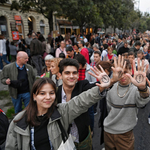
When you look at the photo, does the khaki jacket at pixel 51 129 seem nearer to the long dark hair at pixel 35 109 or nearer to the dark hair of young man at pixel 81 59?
the long dark hair at pixel 35 109

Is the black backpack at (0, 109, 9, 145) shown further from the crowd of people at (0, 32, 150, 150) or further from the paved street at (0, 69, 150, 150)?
the paved street at (0, 69, 150, 150)

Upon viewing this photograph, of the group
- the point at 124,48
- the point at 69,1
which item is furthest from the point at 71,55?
the point at 69,1

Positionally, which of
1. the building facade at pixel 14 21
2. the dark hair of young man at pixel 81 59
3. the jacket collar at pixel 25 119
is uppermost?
the building facade at pixel 14 21

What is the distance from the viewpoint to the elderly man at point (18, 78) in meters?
3.43

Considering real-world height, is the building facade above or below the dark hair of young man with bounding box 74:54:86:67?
above

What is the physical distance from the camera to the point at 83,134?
77.8 inches

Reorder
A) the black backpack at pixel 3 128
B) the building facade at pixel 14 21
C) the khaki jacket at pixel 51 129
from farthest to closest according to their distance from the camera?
1. the building facade at pixel 14 21
2. the black backpack at pixel 3 128
3. the khaki jacket at pixel 51 129

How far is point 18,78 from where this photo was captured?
11.7ft

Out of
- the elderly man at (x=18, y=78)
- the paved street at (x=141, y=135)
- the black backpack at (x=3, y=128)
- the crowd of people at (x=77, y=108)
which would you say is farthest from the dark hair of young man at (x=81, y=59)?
the black backpack at (x=3, y=128)

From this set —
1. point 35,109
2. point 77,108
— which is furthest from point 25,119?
point 77,108

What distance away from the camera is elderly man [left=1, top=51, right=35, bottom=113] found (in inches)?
135

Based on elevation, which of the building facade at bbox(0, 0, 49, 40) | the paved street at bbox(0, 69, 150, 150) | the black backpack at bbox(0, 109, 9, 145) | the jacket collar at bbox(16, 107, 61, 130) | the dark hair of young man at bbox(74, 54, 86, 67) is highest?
the building facade at bbox(0, 0, 49, 40)

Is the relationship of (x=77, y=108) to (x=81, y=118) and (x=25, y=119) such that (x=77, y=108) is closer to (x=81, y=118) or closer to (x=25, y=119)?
(x=81, y=118)

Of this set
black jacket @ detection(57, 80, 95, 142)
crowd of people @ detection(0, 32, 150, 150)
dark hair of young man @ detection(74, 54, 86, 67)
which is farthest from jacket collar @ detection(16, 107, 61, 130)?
dark hair of young man @ detection(74, 54, 86, 67)
